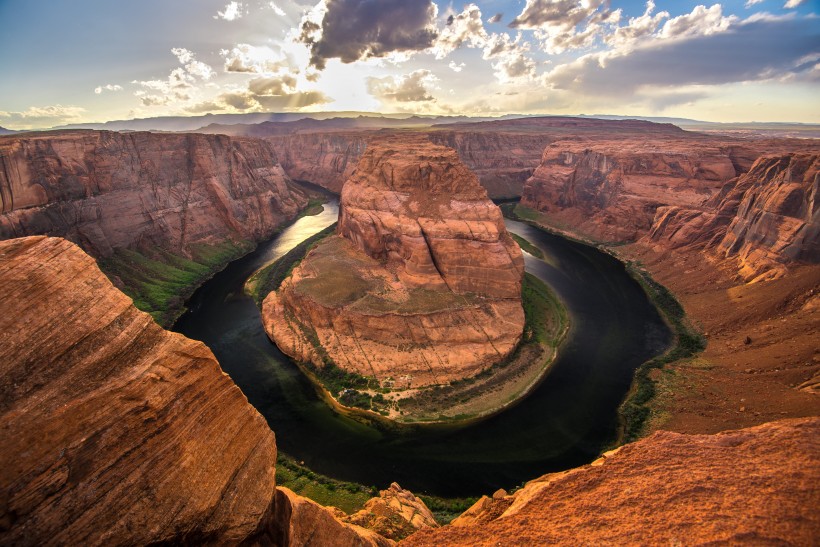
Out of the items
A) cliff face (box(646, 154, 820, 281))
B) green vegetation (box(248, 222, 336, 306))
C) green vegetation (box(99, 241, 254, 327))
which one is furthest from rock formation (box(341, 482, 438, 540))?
cliff face (box(646, 154, 820, 281))

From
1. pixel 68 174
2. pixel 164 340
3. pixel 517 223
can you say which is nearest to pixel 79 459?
pixel 164 340

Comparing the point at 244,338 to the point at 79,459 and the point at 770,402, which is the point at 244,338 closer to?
the point at 79,459

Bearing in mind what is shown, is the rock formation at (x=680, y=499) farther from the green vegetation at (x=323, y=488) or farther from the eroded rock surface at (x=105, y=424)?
the green vegetation at (x=323, y=488)

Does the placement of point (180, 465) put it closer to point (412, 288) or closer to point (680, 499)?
point (680, 499)

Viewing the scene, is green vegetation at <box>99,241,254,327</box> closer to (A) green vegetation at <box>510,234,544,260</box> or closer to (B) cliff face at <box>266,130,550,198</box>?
(A) green vegetation at <box>510,234,544,260</box>

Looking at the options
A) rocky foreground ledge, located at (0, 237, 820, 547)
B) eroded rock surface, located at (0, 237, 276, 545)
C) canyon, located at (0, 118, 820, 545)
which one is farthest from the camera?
canyon, located at (0, 118, 820, 545)

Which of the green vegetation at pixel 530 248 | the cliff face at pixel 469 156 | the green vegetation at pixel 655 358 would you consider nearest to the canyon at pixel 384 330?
the green vegetation at pixel 655 358
